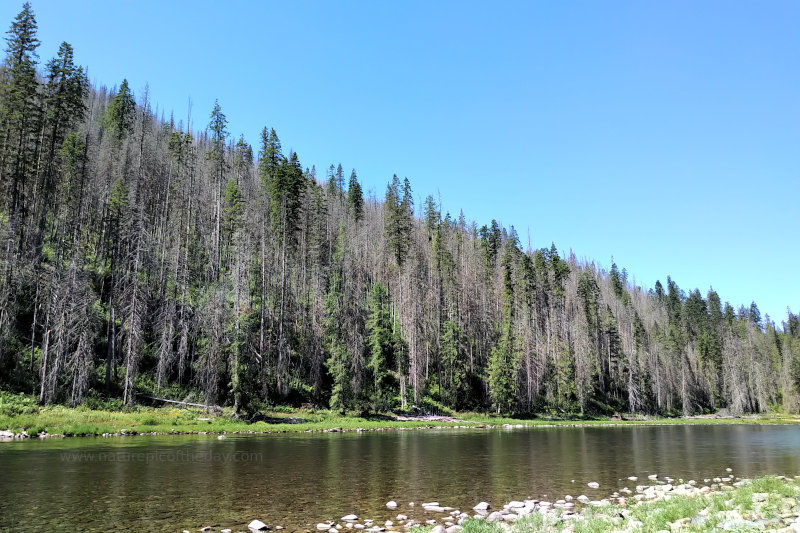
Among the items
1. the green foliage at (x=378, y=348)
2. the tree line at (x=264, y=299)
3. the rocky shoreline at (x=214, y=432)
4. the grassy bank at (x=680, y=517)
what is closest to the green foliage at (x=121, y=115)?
the tree line at (x=264, y=299)

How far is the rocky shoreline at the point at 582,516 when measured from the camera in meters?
10.5

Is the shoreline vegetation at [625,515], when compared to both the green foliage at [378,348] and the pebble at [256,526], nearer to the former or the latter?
the pebble at [256,526]

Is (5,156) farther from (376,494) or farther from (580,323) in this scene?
(580,323)

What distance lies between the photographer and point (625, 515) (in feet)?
42.2

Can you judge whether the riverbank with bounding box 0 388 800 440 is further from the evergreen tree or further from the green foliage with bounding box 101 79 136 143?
the green foliage with bounding box 101 79 136 143

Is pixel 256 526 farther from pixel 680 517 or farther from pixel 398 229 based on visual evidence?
pixel 398 229

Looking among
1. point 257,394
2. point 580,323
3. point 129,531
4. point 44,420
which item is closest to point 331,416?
point 257,394

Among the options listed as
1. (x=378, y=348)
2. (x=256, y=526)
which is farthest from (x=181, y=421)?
(x=256, y=526)

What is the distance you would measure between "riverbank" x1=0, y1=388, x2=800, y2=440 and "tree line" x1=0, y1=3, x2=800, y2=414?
2044mm

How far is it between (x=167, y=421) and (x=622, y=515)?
126 feet


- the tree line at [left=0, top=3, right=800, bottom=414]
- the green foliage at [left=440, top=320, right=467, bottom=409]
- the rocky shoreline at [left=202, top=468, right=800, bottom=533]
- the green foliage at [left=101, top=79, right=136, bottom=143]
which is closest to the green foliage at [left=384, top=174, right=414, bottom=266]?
the tree line at [left=0, top=3, right=800, bottom=414]

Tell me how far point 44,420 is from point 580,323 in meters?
96.7

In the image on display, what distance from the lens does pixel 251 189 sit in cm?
9825

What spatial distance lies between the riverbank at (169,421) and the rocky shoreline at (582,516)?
29259 mm
